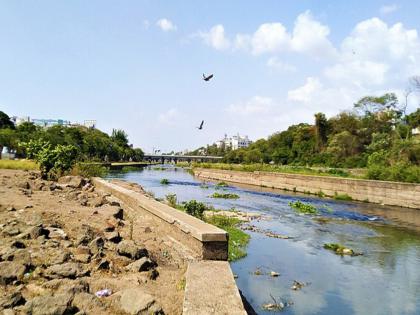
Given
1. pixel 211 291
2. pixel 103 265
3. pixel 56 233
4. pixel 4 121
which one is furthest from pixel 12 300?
pixel 4 121

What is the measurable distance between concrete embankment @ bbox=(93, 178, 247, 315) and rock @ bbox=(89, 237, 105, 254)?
126cm

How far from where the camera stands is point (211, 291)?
166 inches

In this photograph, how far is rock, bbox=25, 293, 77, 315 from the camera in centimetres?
369

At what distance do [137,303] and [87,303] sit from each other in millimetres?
527

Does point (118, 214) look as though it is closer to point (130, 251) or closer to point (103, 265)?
point (130, 251)

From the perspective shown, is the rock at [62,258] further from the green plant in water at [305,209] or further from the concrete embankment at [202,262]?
the green plant in water at [305,209]

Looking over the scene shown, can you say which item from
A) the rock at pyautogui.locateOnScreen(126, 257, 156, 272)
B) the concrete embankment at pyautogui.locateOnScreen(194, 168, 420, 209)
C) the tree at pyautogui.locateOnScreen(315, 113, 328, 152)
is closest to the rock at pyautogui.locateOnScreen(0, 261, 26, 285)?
the rock at pyautogui.locateOnScreen(126, 257, 156, 272)

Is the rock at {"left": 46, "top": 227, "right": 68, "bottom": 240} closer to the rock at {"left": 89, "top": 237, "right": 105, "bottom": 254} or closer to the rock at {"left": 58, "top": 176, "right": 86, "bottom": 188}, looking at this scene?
the rock at {"left": 89, "top": 237, "right": 105, "bottom": 254}

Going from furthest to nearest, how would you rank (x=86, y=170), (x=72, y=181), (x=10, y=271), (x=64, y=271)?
(x=86, y=170)
(x=72, y=181)
(x=64, y=271)
(x=10, y=271)

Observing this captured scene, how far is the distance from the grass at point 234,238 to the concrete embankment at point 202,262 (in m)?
2.82

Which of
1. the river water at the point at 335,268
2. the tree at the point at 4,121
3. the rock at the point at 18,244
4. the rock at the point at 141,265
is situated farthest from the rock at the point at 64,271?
the tree at the point at 4,121

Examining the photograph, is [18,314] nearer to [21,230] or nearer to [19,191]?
[21,230]

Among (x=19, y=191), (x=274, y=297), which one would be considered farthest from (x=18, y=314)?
(x=19, y=191)

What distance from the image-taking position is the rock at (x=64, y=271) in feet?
15.8
